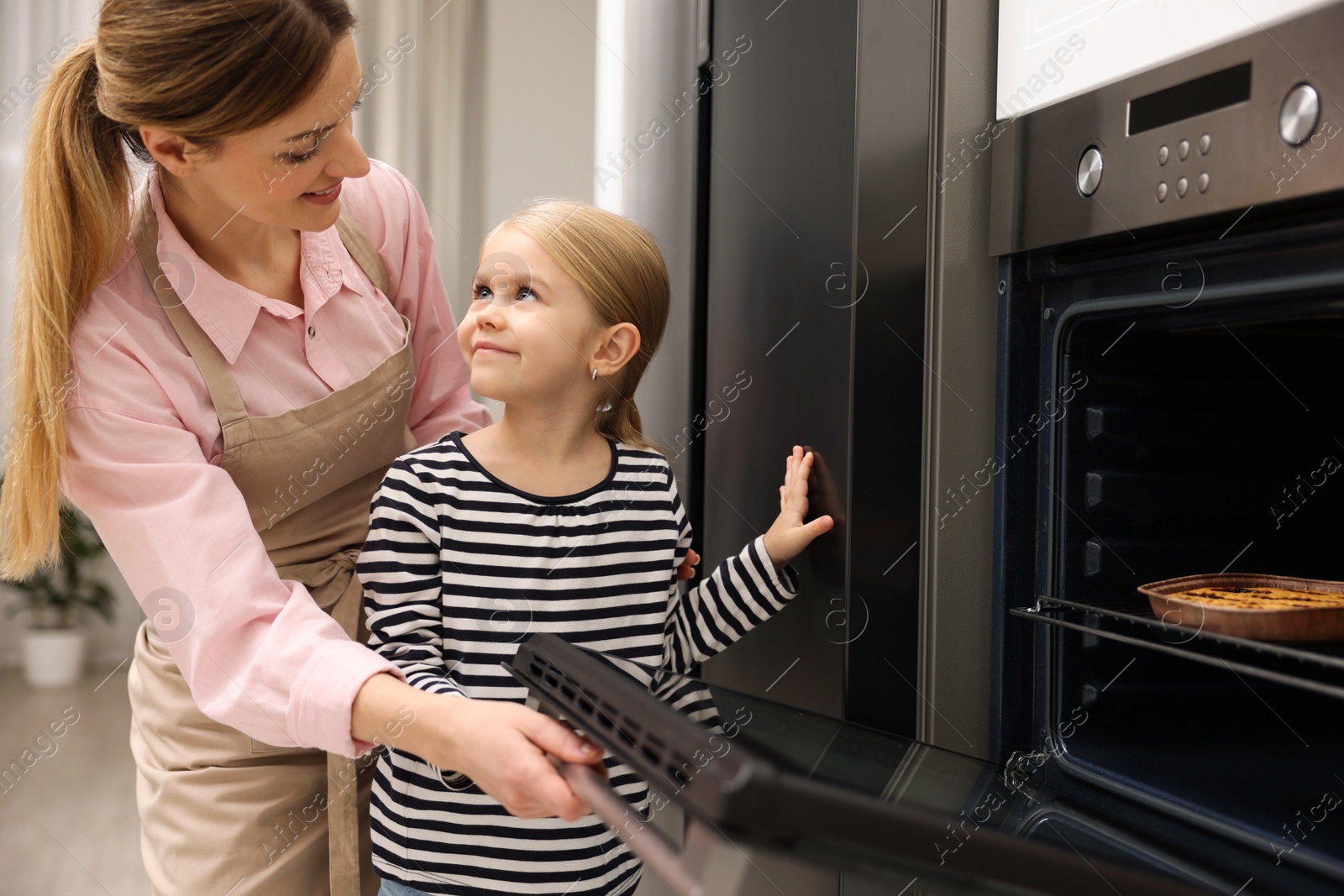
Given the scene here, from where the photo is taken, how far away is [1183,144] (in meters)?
0.74

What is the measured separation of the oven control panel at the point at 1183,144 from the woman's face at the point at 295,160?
65 cm

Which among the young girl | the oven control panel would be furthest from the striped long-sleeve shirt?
the oven control panel

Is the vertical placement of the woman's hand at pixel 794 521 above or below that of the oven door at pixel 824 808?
above

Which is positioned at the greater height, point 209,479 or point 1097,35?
point 1097,35

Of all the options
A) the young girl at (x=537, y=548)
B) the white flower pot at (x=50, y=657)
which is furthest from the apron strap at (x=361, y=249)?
the white flower pot at (x=50, y=657)

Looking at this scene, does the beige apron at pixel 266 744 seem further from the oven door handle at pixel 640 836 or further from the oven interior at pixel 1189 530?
the oven interior at pixel 1189 530

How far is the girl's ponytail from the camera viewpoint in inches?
38.4

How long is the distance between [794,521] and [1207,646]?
0.40 metres

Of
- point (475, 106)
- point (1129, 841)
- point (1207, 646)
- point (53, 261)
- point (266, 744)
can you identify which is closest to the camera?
point (1129, 841)

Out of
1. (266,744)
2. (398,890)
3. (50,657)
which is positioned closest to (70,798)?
(50,657)

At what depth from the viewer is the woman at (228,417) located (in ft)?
3.01

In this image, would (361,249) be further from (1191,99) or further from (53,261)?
(1191,99)

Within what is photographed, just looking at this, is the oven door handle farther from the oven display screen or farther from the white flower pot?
the white flower pot

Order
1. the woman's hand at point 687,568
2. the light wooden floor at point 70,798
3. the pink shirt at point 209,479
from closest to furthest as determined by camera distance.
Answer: the pink shirt at point 209,479 → the woman's hand at point 687,568 → the light wooden floor at point 70,798
